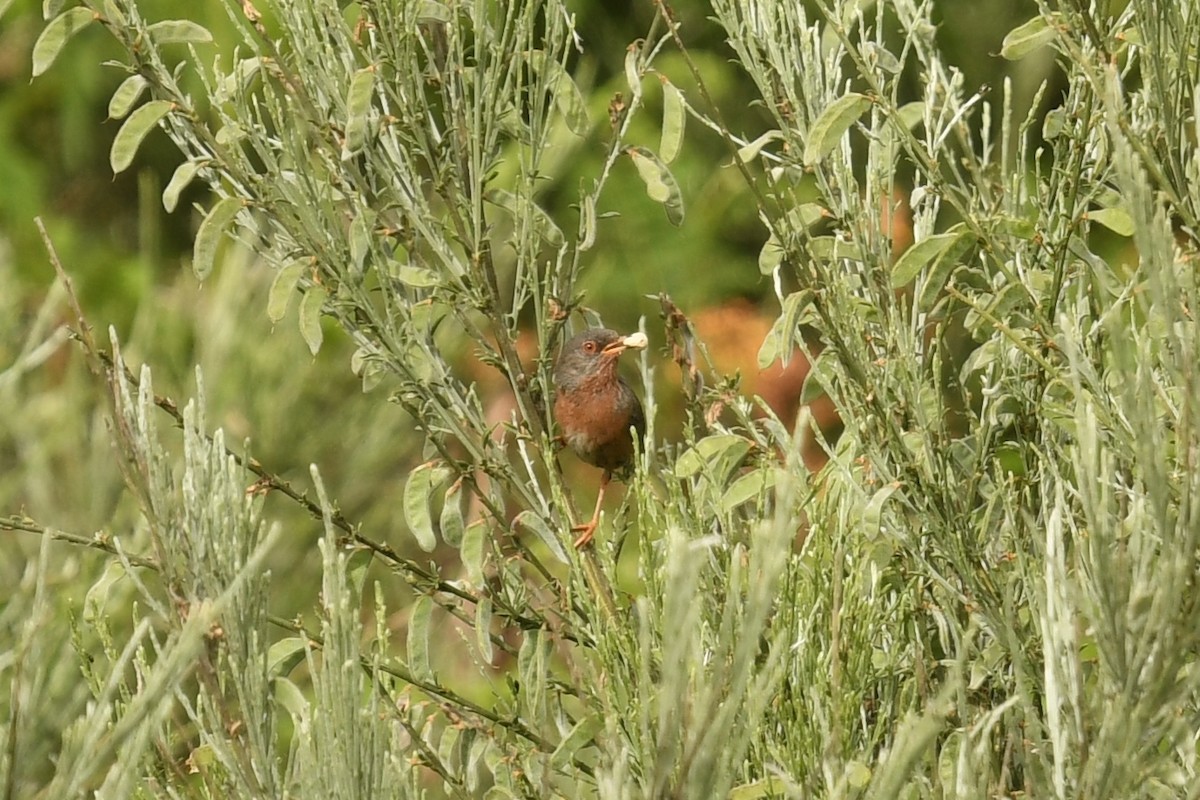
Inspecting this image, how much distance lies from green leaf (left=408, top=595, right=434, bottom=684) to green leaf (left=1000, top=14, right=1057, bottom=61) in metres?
1.16

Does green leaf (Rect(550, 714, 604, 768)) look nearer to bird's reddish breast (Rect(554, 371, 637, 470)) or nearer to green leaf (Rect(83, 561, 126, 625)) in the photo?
green leaf (Rect(83, 561, 126, 625))

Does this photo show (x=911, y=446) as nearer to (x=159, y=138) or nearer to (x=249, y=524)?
(x=249, y=524)

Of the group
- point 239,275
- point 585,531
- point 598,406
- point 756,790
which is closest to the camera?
point 756,790

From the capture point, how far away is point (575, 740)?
2172 mm

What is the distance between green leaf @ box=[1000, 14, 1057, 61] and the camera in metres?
2.03

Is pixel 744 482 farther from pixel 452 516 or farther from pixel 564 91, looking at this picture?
pixel 564 91

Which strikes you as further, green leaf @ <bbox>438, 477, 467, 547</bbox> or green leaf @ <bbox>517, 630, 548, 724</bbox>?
green leaf @ <bbox>438, 477, 467, 547</bbox>

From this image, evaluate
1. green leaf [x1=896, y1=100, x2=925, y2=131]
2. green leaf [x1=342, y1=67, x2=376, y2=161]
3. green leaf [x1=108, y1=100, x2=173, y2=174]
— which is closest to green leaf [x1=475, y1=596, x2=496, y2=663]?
green leaf [x1=342, y1=67, x2=376, y2=161]

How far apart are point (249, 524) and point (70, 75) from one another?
6.11 metres

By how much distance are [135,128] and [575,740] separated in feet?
3.85

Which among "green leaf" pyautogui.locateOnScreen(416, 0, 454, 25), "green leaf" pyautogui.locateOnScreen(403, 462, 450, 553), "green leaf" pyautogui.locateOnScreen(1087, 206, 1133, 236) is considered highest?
"green leaf" pyautogui.locateOnScreen(416, 0, 454, 25)

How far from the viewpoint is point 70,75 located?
7.55 meters

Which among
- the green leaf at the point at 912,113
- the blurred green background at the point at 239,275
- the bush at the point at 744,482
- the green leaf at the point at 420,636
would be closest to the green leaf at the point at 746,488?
the bush at the point at 744,482

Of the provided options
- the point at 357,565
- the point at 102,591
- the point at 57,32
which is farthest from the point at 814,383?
the point at 57,32
